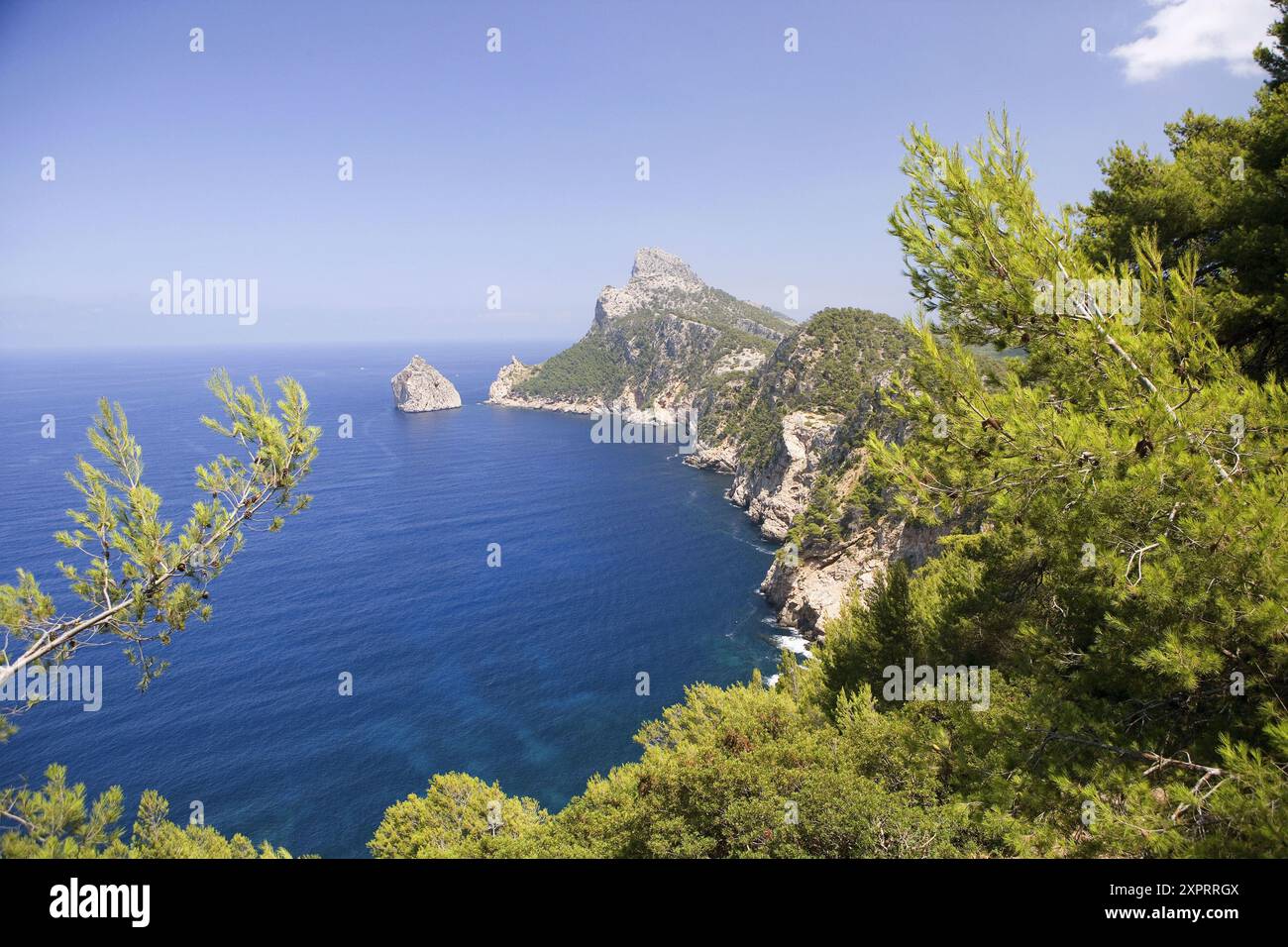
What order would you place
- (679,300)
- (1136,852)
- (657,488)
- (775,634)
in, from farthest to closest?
(679,300) < (657,488) < (775,634) < (1136,852)

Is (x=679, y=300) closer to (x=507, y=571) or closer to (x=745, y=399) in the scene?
(x=745, y=399)

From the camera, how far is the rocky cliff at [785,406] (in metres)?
44.9

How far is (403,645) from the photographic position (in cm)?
4122

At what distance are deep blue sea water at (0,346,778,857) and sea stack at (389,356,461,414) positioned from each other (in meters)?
58.3

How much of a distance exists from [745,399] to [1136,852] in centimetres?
8757

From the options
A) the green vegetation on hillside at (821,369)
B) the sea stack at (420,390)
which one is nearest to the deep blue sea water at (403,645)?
the green vegetation on hillside at (821,369)

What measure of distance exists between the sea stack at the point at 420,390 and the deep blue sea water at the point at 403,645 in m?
58.3

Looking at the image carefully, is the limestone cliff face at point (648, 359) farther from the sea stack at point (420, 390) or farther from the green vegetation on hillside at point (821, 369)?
the green vegetation on hillside at point (821, 369)

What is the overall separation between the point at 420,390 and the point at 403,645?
107252mm

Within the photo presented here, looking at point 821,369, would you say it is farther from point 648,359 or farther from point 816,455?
point 648,359

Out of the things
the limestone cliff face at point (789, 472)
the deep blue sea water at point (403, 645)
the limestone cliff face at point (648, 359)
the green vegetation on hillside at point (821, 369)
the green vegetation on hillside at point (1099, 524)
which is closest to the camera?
the green vegetation on hillside at point (1099, 524)

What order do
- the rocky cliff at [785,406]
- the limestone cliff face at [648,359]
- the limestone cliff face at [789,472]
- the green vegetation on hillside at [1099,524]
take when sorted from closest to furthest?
the green vegetation on hillside at [1099,524]
the rocky cliff at [785,406]
the limestone cliff face at [789,472]
the limestone cliff face at [648,359]
